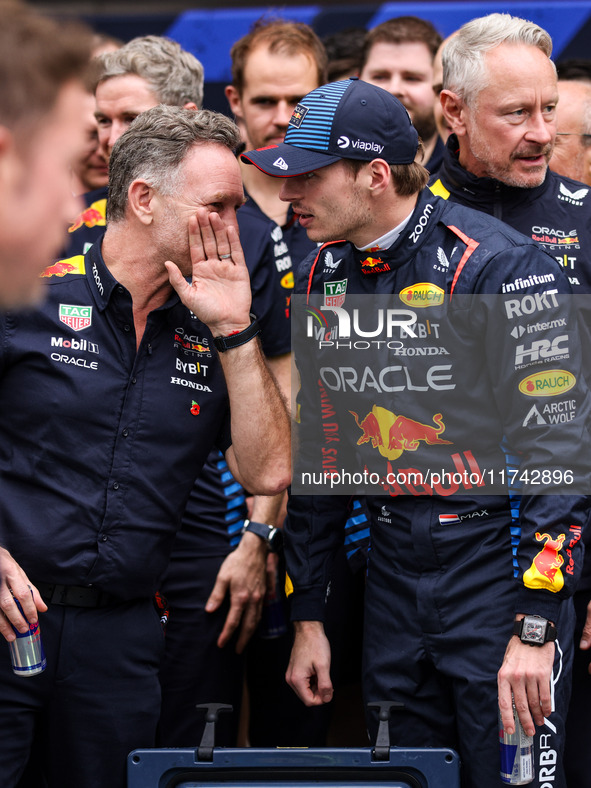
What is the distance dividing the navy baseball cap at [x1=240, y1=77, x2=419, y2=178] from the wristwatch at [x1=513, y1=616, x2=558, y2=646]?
1098mm

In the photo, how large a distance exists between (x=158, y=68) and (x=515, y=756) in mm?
2419

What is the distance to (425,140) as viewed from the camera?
3846 millimetres

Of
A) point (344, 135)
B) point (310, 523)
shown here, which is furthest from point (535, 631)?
point (344, 135)

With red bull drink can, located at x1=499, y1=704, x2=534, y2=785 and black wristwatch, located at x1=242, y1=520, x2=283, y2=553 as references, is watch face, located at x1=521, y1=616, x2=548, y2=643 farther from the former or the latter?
black wristwatch, located at x1=242, y1=520, x2=283, y2=553

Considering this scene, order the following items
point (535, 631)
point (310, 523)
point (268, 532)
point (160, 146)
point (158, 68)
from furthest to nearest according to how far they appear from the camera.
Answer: point (158, 68)
point (268, 532)
point (310, 523)
point (160, 146)
point (535, 631)

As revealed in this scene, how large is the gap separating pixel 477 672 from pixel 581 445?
552 millimetres

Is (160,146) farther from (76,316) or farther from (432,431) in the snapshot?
(432,431)

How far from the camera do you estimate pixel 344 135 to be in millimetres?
2453

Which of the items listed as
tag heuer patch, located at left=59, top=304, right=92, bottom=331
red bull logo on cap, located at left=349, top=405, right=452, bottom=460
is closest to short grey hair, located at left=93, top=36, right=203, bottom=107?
tag heuer patch, located at left=59, top=304, right=92, bottom=331

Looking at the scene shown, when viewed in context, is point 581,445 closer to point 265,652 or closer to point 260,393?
point 260,393

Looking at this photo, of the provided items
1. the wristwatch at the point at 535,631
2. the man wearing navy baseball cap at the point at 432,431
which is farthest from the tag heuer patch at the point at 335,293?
the wristwatch at the point at 535,631

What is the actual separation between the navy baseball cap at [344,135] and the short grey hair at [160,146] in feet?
0.44

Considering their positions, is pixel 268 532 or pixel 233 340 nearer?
pixel 233 340

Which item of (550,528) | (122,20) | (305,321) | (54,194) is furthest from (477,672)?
(122,20)
